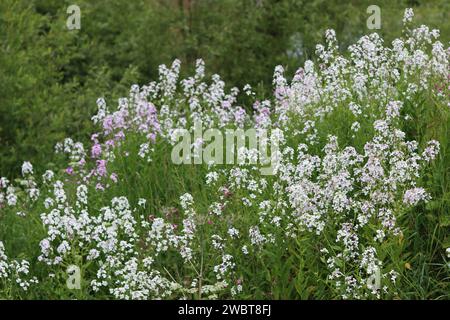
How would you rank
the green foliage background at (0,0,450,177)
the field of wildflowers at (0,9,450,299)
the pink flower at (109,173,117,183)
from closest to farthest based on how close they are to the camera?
the field of wildflowers at (0,9,450,299), the pink flower at (109,173,117,183), the green foliage background at (0,0,450,177)

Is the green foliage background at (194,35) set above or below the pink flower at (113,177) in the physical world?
above

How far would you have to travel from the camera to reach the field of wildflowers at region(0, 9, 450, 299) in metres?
5.00

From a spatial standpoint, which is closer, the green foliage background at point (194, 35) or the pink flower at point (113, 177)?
the pink flower at point (113, 177)

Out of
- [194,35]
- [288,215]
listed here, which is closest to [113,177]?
[288,215]

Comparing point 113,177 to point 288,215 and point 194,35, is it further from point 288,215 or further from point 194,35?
point 194,35

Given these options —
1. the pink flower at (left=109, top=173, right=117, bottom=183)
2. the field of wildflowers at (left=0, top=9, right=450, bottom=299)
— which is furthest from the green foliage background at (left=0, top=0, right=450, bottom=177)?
the field of wildflowers at (left=0, top=9, right=450, bottom=299)

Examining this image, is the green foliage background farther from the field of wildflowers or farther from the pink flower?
the field of wildflowers

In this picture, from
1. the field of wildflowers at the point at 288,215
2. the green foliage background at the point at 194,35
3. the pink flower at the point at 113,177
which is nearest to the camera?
the field of wildflowers at the point at 288,215

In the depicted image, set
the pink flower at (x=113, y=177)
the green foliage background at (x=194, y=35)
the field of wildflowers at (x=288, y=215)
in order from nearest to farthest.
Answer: the field of wildflowers at (x=288, y=215)
the pink flower at (x=113, y=177)
the green foliage background at (x=194, y=35)

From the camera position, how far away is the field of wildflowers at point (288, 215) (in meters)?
5.00

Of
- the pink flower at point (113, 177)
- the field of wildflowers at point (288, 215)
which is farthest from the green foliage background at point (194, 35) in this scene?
the field of wildflowers at point (288, 215)

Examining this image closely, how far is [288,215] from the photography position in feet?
17.7

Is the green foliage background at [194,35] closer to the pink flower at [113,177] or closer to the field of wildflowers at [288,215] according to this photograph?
the pink flower at [113,177]
